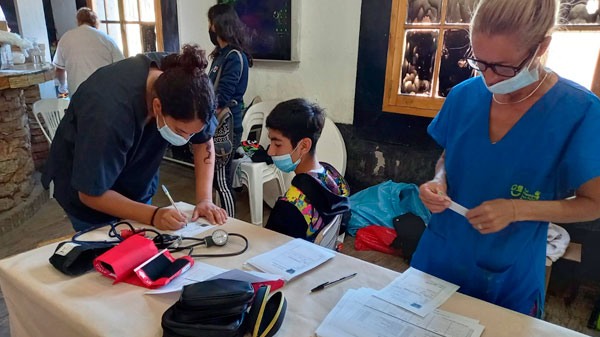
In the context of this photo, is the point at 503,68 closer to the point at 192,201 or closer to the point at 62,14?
the point at 192,201

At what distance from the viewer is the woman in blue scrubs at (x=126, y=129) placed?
110cm

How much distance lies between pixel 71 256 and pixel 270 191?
2.26 metres

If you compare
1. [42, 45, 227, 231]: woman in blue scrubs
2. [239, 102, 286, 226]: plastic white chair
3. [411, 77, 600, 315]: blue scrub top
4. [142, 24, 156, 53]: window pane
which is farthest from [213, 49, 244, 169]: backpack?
→ [142, 24, 156, 53]: window pane

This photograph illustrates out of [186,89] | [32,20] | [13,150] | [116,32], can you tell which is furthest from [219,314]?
[32,20]

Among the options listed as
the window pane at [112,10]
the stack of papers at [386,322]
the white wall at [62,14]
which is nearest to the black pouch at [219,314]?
the stack of papers at [386,322]

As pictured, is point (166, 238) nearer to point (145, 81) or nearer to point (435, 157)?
point (145, 81)

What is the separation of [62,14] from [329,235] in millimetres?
6410

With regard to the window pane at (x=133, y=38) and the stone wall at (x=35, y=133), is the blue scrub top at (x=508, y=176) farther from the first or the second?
the window pane at (x=133, y=38)

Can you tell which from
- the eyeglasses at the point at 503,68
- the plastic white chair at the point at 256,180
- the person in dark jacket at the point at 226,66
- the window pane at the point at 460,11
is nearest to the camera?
the eyeglasses at the point at 503,68

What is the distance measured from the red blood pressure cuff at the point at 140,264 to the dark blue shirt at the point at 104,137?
0.72 feet

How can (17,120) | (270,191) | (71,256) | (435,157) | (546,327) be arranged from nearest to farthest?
(546,327) → (71,256) → (435,157) → (17,120) → (270,191)

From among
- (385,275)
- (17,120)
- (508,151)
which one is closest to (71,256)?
(385,275)

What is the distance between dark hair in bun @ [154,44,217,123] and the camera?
3.56ft

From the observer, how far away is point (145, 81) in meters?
1.19
